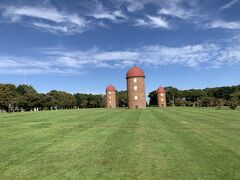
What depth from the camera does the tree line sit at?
4401 inches

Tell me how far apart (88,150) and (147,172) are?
154 inches

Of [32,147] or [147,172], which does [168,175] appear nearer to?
[147,172]

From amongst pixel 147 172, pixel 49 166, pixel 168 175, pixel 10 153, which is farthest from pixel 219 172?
pixel 10 153

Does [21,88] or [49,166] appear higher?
[21,88]

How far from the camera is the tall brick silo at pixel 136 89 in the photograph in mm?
79875

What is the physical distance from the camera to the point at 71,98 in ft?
520

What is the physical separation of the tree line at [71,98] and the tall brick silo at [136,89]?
2697cm

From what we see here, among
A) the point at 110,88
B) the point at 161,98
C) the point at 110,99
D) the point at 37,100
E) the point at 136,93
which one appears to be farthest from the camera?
the point at 37,100

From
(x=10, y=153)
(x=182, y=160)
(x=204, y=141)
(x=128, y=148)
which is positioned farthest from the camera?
(x=204, y=141)

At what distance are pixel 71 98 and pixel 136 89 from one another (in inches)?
3277

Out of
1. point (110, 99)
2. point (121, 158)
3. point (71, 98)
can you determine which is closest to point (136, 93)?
point (110, 99)

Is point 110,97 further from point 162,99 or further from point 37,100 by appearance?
point 37,100

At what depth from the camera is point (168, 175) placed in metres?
8.14

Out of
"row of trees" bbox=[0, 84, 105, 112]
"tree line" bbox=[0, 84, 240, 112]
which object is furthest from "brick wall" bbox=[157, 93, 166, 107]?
"row of trees" bbox=[0, 84, 105, 112]
